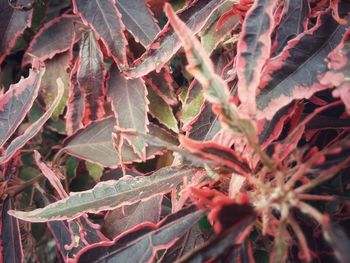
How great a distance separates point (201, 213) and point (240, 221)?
13 centimetres

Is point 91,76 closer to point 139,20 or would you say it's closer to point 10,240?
point 139,20

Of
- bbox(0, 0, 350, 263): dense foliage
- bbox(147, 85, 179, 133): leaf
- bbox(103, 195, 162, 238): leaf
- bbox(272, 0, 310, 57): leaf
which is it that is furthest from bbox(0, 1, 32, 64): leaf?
bbox(272, 0, 310, 57): leaf

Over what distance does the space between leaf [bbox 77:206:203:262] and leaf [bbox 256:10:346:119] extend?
167 mm

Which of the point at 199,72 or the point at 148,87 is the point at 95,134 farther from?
the point at 199,72

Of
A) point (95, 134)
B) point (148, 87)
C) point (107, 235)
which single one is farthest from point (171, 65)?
point (107, 235)

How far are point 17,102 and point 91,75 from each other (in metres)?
0.14

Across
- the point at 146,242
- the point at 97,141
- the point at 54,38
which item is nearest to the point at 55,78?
the point at 54,38

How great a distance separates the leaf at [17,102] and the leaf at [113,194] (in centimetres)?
16

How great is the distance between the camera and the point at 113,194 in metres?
0.62

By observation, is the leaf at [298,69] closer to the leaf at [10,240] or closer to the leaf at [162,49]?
the leaf at [162,49]

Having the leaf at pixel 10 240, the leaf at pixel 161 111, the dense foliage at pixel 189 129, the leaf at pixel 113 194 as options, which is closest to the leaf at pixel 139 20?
the dense foliage at pixel 189 129

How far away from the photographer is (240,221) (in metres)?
0.43

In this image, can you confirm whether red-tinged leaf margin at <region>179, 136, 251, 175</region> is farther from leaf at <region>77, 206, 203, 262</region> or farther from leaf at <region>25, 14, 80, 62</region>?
leaf at <region>25, 14, 80, 62</region>

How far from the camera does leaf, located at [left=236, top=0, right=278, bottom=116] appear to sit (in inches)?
19.2
